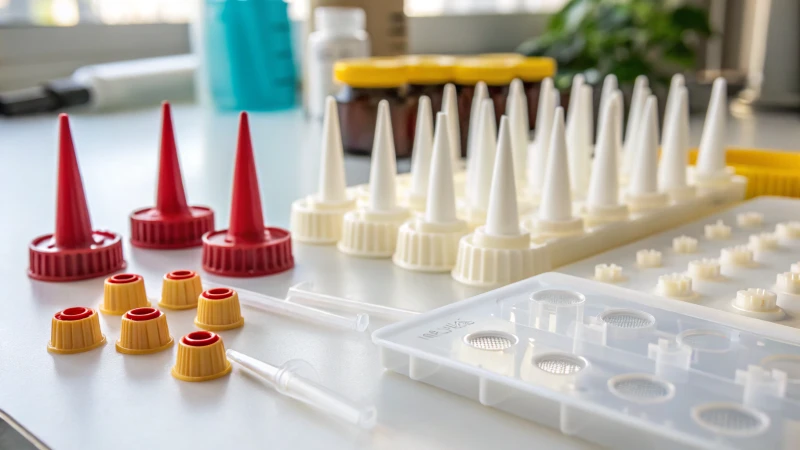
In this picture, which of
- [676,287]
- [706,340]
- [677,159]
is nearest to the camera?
[706,340]

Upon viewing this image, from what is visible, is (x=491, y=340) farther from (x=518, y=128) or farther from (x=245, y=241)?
(x=518, y=128)

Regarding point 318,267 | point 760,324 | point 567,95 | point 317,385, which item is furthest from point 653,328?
point 567,95

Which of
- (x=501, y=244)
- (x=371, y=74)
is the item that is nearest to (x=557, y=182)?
(x=501, y=244)

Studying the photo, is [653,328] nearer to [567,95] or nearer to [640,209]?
[640,209]

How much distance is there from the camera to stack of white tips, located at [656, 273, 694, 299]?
720 mm

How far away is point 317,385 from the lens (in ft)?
1.79

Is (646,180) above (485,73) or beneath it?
beneath

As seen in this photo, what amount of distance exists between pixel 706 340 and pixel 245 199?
0.47 meters

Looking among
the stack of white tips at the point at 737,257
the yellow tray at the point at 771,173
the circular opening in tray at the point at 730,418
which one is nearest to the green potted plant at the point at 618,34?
the yellow tray at the point at 771,173

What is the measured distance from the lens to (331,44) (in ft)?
5.66

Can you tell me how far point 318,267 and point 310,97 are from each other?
1.08m

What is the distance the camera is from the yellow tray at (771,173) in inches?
45.7

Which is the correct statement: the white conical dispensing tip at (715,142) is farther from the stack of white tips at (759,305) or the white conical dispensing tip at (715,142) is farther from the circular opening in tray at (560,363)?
the circular opening in tray at (560,363)

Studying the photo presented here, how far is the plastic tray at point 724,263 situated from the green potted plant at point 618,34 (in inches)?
40.2
